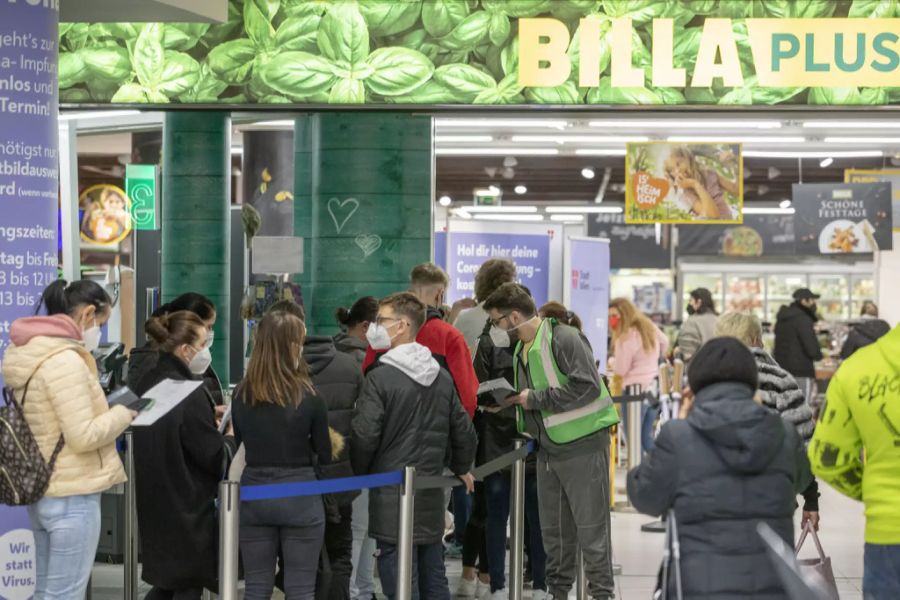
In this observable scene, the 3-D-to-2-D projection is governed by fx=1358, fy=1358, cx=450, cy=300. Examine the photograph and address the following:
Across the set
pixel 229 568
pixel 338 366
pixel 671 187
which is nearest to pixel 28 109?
pixel 338 366

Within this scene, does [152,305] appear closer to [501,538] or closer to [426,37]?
[426,37]

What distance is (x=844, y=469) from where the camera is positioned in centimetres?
379

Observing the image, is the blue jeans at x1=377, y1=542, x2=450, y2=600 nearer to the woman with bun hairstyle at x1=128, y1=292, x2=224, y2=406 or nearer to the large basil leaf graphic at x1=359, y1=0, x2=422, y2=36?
the woman with bun hairstyle at x1=128, y1=292, x2=224, y2=406

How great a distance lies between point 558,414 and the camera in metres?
5.98

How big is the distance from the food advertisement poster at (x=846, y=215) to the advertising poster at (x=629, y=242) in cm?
638

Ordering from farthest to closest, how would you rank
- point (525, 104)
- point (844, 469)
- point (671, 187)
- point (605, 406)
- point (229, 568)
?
point (671, 187) → point (525, 104) → point (605, 406) → point (229, 568) → point (844, 469)

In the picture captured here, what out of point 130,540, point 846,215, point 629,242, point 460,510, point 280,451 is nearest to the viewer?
point 280,451

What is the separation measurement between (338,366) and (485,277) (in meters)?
1.87

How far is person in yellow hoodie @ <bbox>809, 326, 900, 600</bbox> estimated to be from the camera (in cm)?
363

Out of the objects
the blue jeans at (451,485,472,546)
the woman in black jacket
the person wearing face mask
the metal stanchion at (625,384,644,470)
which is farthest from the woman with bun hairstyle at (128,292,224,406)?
the person wearing face mask

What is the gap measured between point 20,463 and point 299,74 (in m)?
4.68

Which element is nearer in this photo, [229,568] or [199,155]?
[229,568]

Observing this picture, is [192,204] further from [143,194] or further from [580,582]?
[580,582]

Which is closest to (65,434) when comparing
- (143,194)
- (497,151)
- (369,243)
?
(369,243)
